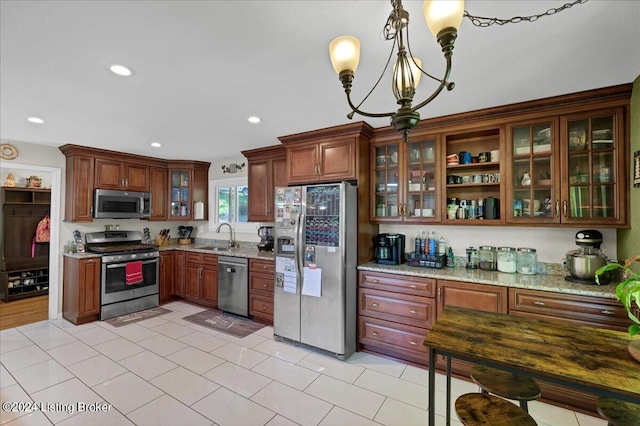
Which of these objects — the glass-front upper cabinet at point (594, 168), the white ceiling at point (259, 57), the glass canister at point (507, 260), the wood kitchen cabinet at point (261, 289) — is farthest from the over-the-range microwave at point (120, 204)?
the glass-front upper cabinet at point (594, 168)

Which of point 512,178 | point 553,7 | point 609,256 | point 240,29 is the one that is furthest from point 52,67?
point 609,256

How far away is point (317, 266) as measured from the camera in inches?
119

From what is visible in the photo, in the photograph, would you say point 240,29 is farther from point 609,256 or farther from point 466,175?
point 609,256

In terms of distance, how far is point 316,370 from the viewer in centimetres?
270

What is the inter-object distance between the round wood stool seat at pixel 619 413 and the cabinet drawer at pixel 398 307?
1412mm

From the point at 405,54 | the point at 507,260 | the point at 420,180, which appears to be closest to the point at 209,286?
the point at 420,180

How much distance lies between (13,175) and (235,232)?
3806 mm

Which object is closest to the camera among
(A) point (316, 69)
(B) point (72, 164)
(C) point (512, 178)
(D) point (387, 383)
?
(A) point (316, 69)

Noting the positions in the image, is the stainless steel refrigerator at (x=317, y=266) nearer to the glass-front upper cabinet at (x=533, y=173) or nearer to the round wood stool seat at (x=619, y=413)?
the glass-front upper cabinet at (x=533, y=173)

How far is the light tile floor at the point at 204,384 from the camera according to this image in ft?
6.78

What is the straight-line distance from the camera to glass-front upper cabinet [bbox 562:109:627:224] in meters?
2.32

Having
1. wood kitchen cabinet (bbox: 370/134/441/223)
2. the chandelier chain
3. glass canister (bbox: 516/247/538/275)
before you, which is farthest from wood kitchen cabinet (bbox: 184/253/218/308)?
the chandelier chain

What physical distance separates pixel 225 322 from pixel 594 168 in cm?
441

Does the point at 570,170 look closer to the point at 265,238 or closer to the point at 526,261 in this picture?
the point at 526,261
